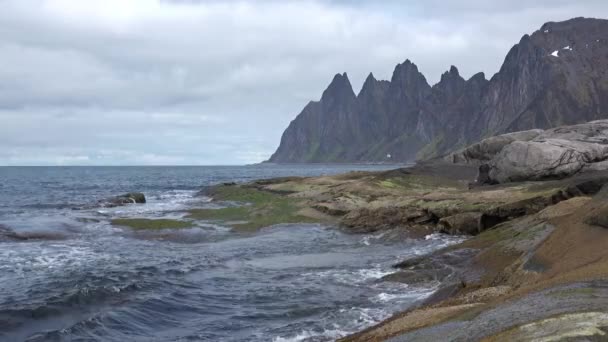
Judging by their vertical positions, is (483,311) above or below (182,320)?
above

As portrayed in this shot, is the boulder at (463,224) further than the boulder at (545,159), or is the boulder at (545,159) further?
the boulder at (545,159)

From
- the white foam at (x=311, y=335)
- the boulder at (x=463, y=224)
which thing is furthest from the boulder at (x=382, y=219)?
the white foam at (x=311, y=335)

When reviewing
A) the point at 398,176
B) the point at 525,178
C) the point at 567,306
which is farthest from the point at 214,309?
the point at 398,176

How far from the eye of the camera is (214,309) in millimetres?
18203

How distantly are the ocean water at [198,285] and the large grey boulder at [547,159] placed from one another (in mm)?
14097

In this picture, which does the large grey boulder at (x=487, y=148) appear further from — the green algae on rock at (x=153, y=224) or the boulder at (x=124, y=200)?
the boulder at (x=124, y=200)

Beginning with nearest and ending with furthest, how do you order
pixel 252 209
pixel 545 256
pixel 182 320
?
pixel 545 256 → pixel 182 320 → pixel 252 209

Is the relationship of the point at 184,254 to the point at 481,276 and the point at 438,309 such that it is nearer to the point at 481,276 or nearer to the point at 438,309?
the point at 481,276

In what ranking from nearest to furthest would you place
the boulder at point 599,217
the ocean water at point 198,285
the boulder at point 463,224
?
1. the boulder at point 599,217
2. the ocean water at point 198,285
3. the boulder at point 463,224

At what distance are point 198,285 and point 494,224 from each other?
15526mm

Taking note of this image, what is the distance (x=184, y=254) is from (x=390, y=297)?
14055mm

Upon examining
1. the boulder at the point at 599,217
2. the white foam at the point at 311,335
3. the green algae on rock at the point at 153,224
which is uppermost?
the boulder at the point at 599,217

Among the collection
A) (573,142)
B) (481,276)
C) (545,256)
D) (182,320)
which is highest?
(573,142)

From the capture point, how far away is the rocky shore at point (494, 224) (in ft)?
29.3
